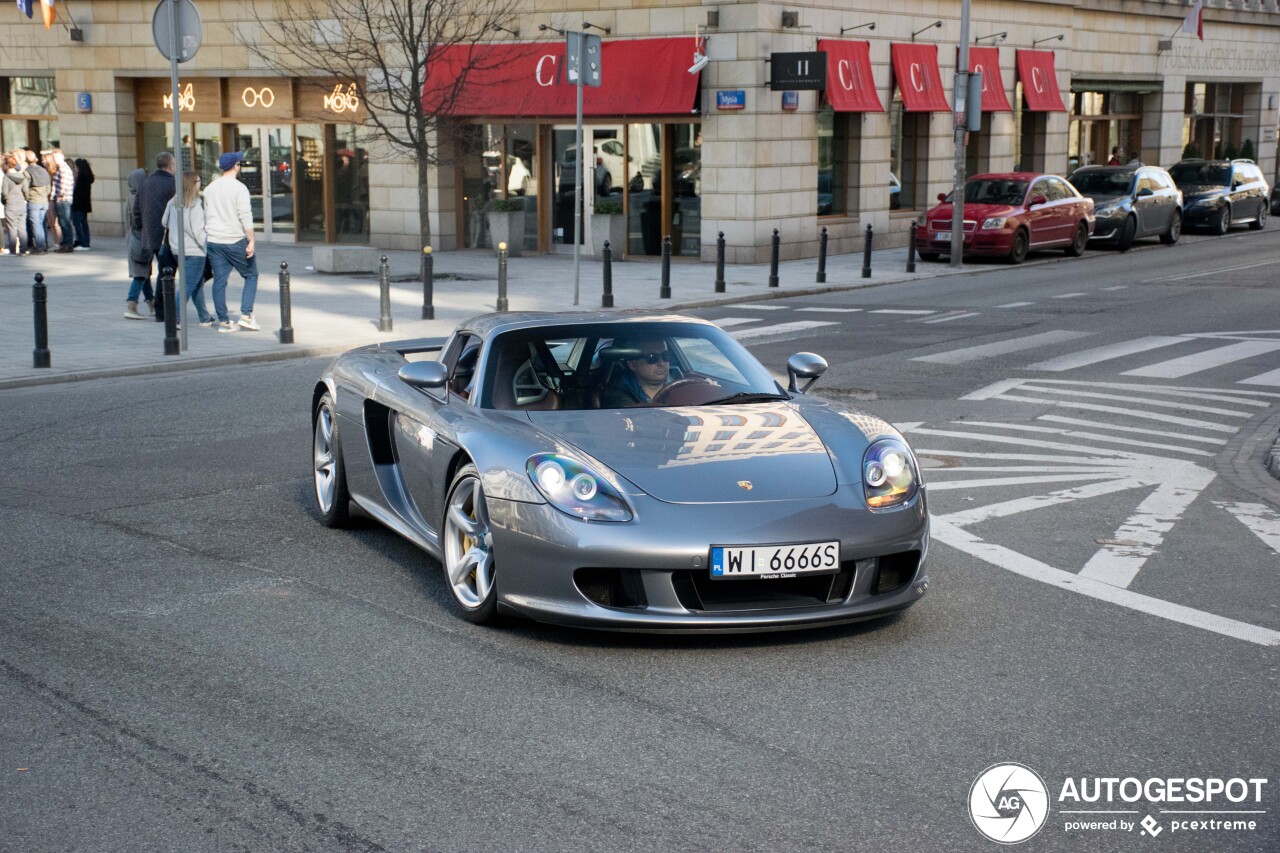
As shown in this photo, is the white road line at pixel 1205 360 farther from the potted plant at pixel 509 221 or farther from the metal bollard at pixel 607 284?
the potted plant at pixel 509 221

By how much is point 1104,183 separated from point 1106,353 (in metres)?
17.7

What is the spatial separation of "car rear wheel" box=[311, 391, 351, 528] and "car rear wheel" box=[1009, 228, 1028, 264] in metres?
21.8

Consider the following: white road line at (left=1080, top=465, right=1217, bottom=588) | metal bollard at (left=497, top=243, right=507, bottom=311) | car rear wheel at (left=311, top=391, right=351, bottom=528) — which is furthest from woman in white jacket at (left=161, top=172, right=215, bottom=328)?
white road line at (left=1080, top=465, right=1217, bottom=588)

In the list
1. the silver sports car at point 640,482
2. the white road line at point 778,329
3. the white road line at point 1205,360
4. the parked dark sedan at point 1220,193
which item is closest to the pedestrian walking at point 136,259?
the white road line at point 778,329

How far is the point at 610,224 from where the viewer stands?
28.7 metres

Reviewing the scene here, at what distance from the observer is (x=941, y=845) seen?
4297 mm

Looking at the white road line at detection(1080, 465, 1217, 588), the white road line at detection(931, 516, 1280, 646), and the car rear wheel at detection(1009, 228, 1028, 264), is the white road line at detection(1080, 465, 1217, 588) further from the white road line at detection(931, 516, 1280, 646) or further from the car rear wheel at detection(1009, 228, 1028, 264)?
the car rear wheel at detection(1009, 228, 1028, 264)

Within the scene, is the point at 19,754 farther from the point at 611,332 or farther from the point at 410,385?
the point at 611,332

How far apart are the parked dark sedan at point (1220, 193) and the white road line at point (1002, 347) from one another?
2086 centimetres

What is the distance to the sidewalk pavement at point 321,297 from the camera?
15766mm

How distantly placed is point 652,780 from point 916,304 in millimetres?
17694

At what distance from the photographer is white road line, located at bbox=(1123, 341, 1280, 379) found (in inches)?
581

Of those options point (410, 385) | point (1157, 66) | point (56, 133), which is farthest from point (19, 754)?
point (1157, 66)

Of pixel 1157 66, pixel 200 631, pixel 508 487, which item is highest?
pixel 1157 66
